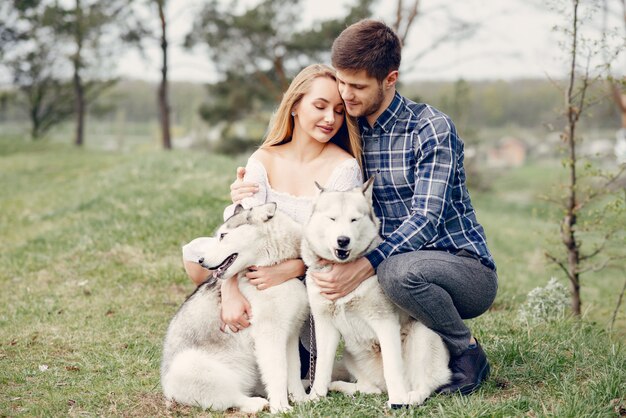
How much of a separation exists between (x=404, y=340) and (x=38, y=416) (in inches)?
80.5

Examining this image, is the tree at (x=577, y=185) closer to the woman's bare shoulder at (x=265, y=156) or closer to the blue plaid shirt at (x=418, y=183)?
the blue plaid shirt at (x=418, y=183)

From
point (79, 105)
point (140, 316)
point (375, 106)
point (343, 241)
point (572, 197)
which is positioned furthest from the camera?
point (79, 105)

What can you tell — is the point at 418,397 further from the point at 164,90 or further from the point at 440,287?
the point at 164,90

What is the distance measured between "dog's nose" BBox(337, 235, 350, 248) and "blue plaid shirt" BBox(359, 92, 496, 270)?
281 millimetres

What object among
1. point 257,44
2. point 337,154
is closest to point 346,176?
point 337,154

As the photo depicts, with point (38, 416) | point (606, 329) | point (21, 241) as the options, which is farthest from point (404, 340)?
point (21, 241)

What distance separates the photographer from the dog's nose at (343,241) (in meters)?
2.99

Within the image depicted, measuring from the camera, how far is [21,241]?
26.5 ft

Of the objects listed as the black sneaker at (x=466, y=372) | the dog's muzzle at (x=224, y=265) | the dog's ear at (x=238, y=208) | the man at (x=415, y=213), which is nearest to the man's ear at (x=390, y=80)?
the man at (x=415, y=213)

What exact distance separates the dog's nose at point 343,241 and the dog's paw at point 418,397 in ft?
2.85

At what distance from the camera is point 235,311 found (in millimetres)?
3346

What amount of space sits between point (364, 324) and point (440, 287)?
17.5 inches

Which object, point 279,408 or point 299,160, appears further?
point 299,160

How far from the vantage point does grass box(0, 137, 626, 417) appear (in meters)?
3.33
